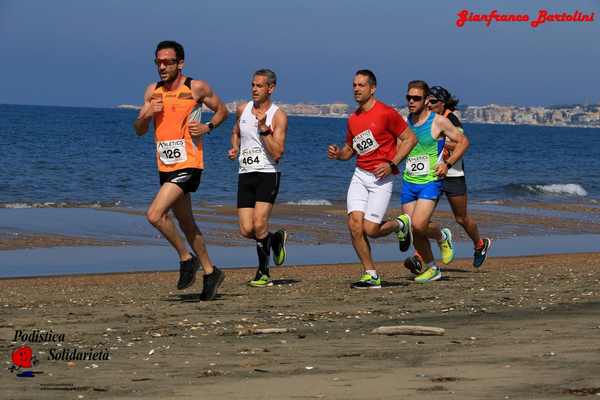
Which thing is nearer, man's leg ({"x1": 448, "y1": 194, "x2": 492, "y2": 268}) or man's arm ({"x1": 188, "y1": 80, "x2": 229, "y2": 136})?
man's arm ({"x1": 188, "y1": 80, "x2": 229, "y2": 136})

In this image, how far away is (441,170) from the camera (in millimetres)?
11406

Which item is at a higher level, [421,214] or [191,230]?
[191,230]

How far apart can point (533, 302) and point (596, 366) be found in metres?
3.59

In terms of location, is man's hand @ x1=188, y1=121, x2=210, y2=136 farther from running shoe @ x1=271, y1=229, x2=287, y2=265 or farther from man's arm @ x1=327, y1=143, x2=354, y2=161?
running shoe @ x1=271, y1=229, x2=287, y2=265

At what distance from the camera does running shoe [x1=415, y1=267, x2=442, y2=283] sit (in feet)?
38.8

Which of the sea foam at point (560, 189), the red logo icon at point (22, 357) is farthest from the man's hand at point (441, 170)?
the sea foam at point (560, 189)

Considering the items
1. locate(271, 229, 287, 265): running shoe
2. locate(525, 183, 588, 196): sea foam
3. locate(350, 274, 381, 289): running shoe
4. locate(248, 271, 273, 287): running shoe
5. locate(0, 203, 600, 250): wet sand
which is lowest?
locate(525, 183, 588, 196): sea foam

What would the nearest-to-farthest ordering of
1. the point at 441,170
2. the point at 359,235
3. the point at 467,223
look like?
the point at 359,235
the point at 441,170
the point at 467,223

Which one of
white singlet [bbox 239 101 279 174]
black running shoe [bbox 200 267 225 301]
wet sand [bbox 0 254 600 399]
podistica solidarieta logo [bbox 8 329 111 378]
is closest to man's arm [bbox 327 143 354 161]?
white singlet [bbox 239 101 279 174]

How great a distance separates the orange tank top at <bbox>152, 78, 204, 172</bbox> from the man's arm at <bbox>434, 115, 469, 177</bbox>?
2.79 metres

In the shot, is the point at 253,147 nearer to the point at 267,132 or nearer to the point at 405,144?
the point at 267,132

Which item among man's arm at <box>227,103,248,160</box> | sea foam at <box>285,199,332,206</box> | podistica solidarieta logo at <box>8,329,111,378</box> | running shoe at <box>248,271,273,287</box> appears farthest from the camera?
sea foam at <box>285,199,332,206</box>

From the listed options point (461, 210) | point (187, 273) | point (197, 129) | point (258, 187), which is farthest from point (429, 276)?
point (197, 129)

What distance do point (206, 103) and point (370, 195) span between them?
1951mm
